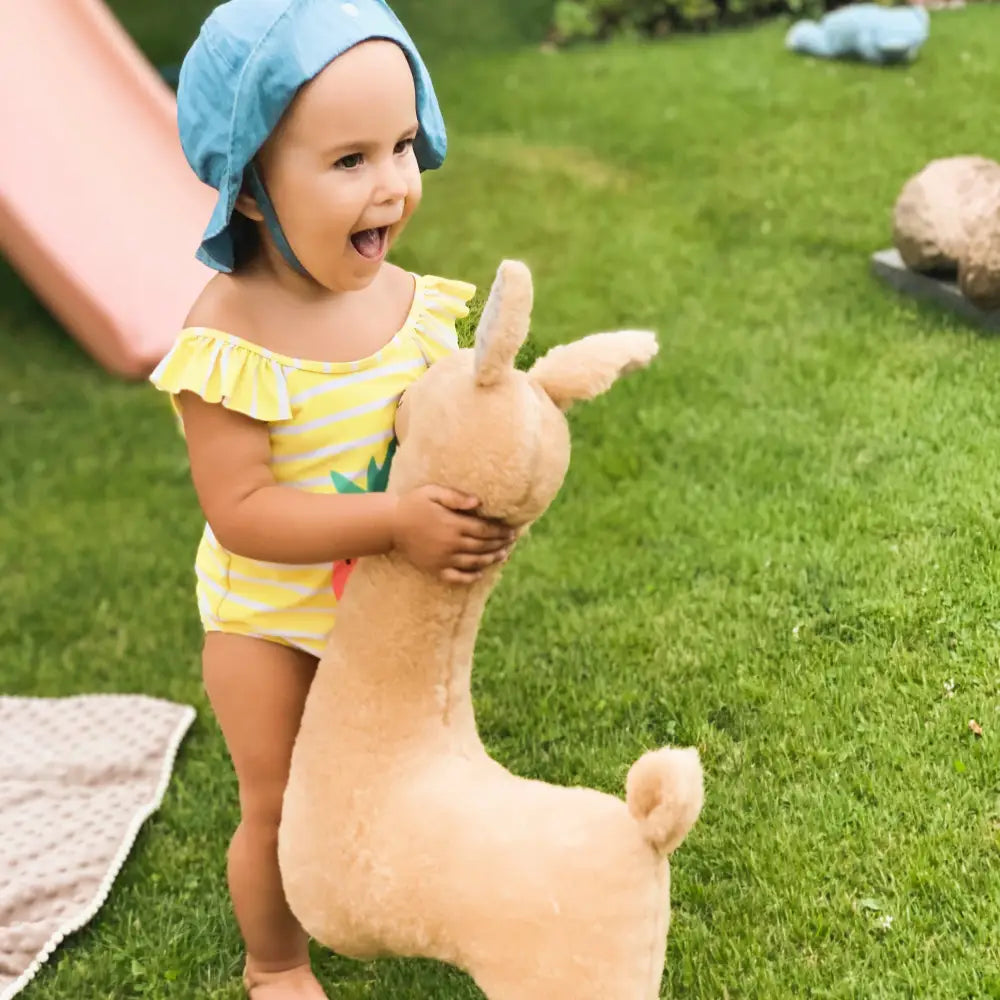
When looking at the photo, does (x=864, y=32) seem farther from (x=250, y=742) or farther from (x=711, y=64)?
(x=250, y=742)

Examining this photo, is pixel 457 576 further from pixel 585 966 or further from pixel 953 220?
pixel 953 220

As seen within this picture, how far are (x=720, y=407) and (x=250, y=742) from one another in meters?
2.09

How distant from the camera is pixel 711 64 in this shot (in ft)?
21.1

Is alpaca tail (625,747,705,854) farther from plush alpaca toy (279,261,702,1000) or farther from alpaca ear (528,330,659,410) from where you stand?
alpaca ear (528,330,659,410)

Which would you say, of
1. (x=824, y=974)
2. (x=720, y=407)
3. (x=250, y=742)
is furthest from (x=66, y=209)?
(x=824, y=974)

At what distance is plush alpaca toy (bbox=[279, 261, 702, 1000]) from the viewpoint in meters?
1.21

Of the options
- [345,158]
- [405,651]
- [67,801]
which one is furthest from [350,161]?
[67,801]

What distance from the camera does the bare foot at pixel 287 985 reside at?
5.80 ft

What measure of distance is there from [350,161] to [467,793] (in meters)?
0.72

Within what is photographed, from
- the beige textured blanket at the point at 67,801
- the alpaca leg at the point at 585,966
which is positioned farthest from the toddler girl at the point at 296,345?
the beige textured blanket at the point at 67,801

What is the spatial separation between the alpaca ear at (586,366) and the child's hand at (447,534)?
154 millimetres

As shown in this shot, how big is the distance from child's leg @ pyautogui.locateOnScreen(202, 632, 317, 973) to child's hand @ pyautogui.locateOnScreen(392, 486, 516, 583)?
0.36 metres

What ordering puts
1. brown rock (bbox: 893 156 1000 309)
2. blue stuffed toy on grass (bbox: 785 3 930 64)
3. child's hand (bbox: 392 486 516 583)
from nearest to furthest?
child's hand (bbox: 392 486 516 583)
brown rock (bbox: 893 156 1000 309)
blue stuffed toy on grass (bbox: 785 3 930 64)

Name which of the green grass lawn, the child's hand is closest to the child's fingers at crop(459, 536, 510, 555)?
the child's hand
